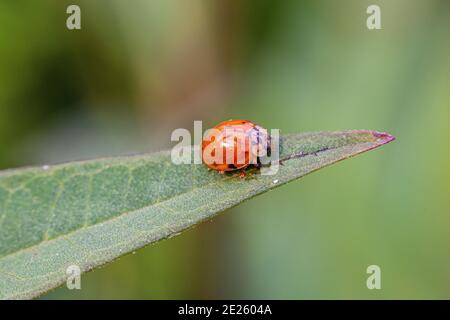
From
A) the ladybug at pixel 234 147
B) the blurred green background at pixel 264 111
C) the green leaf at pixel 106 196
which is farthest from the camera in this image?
the blurred green background at pixel 264 111

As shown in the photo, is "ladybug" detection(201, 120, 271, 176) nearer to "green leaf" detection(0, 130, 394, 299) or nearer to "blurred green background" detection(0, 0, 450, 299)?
"green leaf" detection(0, 130, 394, 299)

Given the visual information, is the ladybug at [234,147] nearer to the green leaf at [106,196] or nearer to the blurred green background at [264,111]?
the green leaf at [106,196]

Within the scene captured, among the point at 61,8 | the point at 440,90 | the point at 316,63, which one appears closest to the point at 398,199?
the point at 440,90

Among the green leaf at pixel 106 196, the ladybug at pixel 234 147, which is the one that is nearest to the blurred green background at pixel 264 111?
the ladybug at pixel 234 147

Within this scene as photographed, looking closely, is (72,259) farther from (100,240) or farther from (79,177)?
(79,177)

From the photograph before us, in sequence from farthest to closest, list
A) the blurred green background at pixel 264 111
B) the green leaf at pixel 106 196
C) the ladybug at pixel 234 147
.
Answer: the blurred green background at pixel 264 111
the ladybug at pixel 234 147
the green leaf at pixel 106 196

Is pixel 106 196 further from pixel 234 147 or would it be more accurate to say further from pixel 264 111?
pixel 264 111
